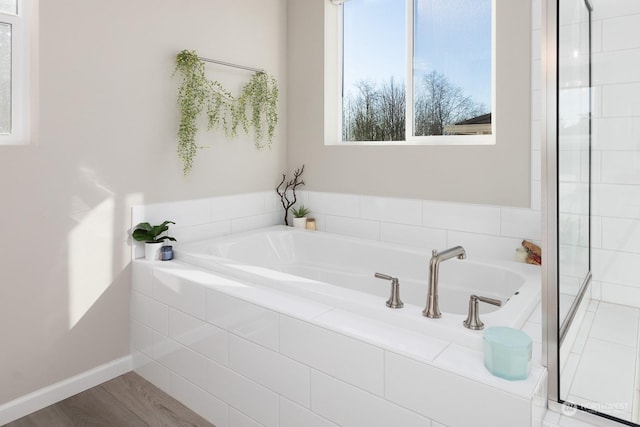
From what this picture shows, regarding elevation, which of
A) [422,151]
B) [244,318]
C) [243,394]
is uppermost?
[422,151]

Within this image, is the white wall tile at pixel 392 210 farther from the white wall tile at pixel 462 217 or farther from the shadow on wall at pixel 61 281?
the shadow on wall at pixel 61 281

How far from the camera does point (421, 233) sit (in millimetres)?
2896

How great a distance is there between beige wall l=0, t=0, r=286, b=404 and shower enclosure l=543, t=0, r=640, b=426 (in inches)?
86.5

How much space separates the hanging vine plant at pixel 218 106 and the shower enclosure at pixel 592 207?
211 centimetres

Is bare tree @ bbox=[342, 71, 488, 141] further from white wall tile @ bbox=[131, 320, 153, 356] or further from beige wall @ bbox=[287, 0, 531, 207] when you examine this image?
white wall tile @ bbox=[131, 320, 153, 356]

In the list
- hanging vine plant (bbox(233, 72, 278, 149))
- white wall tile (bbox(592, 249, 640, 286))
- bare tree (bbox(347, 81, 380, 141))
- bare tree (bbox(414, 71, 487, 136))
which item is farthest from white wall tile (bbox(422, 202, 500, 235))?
hanging vine plant (bbox(233, 72, 278, 149))

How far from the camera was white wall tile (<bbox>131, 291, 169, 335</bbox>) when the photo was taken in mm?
2385

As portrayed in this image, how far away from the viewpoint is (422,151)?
288cm

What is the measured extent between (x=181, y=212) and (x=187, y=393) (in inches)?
45.3

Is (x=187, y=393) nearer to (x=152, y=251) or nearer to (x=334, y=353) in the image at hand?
(x=152, y=251)

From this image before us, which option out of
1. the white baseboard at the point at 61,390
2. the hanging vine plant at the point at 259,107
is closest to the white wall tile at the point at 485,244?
the hanging vine plant at the point at 259,107

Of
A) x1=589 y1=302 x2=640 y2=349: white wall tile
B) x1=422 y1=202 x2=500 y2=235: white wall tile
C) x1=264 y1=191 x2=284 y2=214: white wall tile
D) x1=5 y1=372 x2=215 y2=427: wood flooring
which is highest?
x1=264 y1=191 x2=284 y2=214: white wall tile

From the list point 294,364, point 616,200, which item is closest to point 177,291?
point 294,364

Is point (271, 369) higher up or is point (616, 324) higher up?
point (616, 324)
